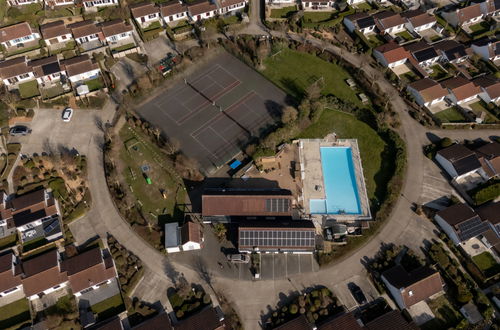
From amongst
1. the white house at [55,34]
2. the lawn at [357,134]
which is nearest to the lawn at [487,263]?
the lawn at [357,134]

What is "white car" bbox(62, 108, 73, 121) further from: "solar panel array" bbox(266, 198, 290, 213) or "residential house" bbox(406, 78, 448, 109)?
"residential house" bbox(406, 78, 448, 109)

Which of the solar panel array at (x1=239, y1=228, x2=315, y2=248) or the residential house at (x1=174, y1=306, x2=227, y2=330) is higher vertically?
the solar panel array at (x1=239, y1=228, x2=315, y2=248)

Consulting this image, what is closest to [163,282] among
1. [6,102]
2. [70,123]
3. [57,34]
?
[70,123]

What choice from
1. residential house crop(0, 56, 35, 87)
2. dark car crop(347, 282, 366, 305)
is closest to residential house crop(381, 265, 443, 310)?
dark car crop(347, 282, 366, 305)

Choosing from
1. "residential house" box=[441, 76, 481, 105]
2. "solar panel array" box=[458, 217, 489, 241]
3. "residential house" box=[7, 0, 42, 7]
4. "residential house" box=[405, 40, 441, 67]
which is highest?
"residential house" box=[7, 0, 42, 7]

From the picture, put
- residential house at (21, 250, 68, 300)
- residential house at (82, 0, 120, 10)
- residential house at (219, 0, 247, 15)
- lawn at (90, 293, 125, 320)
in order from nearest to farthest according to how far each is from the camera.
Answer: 1. lawn at (90, 293, 125, 320)
2. residential house at (21, 250, 68, 300)
3. residential house at (219, 0, 247, 15)
4. residential house at (82, 0, 120, 10)

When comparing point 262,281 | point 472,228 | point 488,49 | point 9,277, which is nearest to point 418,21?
point 488,49

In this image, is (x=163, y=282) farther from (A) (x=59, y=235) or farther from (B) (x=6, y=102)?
(B) (x=6, y=102)
